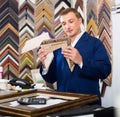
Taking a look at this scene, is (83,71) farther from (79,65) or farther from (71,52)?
(71,52)

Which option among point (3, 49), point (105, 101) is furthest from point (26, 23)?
point (105, 101)

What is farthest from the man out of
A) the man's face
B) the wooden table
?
the wooden table

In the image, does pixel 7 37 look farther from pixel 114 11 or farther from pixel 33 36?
pixel 114 11

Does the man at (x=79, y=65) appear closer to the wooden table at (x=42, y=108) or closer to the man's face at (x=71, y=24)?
the man's face at (x=71, y=24)

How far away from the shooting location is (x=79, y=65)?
1418 mm

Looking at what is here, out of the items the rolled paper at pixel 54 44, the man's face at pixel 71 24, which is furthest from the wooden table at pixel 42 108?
the man's face at pixel 71 24

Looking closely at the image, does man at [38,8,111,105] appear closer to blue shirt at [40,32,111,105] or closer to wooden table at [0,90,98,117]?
blue shirt at [40,32,111,105]

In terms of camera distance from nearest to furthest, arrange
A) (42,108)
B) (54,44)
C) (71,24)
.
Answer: (42,108), (54,44), (71,24)

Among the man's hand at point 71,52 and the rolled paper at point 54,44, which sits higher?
the rolled paper at point 54,44

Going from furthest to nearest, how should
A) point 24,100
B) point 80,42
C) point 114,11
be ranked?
1. point 114,11
2. point 80,42
3. point 24,100

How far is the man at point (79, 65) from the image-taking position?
4.76 feet

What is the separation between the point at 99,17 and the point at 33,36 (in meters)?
0.54

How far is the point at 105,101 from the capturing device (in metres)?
1.81

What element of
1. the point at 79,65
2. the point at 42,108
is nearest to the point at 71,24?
the point at 79,65
